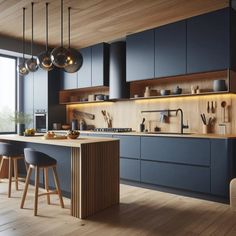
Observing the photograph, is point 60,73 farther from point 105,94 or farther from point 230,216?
point 230,216

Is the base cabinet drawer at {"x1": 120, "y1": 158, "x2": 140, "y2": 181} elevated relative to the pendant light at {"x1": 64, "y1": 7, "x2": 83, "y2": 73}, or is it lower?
lower

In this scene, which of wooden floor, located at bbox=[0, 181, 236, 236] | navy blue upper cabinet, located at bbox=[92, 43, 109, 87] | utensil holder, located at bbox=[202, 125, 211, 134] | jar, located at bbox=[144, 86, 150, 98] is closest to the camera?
wooden floor, located at bbox=[0, 181, 236, 236]

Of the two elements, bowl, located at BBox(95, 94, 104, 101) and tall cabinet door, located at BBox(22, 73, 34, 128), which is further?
tall cabinet door, located at BBox(22, 73, 34, 128)

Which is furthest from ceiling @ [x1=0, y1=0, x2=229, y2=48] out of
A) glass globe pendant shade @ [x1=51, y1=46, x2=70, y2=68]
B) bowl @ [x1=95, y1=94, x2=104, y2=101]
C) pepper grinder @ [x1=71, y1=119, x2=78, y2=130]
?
pepper grinder @ [x1=71, y1=119, x2=78, y2=130]

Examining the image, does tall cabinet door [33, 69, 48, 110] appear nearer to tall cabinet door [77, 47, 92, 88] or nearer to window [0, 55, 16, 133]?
window [0, 55, 16, 133]

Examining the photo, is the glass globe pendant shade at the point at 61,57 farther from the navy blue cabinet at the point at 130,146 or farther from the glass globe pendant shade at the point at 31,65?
the navy blue cabinet at the point at 130,146

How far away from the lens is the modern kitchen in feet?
9.28

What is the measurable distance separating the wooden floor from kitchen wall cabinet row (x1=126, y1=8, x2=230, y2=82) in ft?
6.14

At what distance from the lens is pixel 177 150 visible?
3654 millimetres

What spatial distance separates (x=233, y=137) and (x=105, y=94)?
2.96m

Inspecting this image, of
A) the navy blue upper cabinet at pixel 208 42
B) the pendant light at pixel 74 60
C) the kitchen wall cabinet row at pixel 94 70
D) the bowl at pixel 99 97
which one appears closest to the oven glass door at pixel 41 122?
the kitchen wall cabinet row at pixel 94 70

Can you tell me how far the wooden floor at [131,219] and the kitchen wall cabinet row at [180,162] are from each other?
248 mm

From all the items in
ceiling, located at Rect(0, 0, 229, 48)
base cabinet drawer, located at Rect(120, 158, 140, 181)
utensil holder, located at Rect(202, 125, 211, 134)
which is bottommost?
base cabinet drawer, located at Rect(120, 158, 140, 181)

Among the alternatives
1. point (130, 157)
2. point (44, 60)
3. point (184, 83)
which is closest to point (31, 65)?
point (44, 60)
